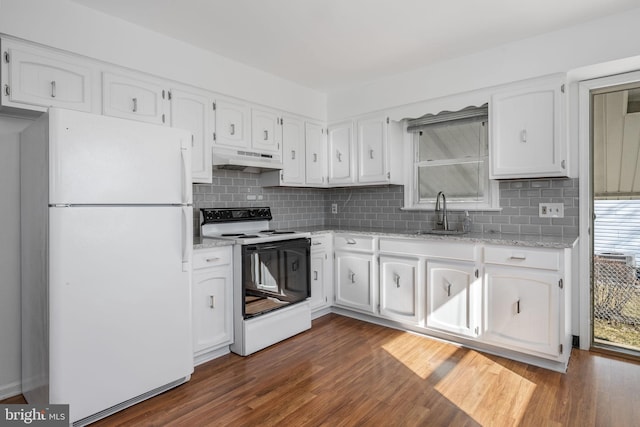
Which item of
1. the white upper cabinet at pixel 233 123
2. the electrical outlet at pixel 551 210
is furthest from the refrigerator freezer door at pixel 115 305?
the electrical outlet at pixel 551 210

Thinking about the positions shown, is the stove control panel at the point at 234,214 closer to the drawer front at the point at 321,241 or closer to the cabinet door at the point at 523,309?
the drawer front at the point at 321,241

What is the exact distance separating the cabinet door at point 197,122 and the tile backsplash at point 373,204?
362 mm

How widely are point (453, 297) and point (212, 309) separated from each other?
1.88m

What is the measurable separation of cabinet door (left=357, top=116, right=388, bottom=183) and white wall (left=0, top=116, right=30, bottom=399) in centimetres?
280

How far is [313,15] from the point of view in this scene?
2510 mm

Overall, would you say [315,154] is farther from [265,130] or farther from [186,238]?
[186,238]

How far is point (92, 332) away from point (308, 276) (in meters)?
1.85

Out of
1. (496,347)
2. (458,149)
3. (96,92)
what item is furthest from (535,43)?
(96,92)

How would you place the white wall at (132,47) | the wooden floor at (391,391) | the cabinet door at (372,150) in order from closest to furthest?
the wooden floor at (391,391), the white wall at (132,47), the cabinet door at (372,150)

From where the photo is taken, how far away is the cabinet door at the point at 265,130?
3.44 m

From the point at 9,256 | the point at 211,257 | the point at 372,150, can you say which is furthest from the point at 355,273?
the point at 9,256

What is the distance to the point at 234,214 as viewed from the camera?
3510mm

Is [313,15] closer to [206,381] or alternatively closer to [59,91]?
[59,91]

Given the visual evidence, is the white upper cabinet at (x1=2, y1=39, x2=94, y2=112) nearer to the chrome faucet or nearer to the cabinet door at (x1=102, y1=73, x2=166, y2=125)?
the cabinet door at (x1=102, y1=73, x2=166, y2=125)
